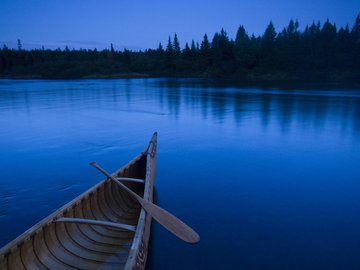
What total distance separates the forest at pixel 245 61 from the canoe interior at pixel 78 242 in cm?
6629

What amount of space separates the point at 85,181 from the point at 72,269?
4.69 meters

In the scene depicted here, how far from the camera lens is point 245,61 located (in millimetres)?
82375

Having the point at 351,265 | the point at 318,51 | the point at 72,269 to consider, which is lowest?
the point at 351,265

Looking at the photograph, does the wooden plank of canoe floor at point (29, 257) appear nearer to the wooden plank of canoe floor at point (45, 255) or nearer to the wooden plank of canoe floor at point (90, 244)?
the wooden plank of canoe floor at point (45, 255)

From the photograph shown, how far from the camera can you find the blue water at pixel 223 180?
5.31m

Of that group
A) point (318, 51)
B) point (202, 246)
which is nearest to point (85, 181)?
point (202, 246)

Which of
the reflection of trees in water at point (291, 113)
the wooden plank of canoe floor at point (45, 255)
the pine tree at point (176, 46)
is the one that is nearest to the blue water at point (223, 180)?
the reflection of trees in water at point (291, 113)

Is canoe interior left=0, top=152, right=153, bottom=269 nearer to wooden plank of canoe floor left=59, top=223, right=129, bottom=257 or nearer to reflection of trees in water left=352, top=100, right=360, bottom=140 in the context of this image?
wooden plank of canoe floor left=59, top=223, right=129, bottom=257

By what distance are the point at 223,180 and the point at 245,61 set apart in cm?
7934

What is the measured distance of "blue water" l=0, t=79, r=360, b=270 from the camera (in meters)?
5.31

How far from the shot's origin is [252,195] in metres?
7.52

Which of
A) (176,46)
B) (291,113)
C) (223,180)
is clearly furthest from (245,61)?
(223,180)

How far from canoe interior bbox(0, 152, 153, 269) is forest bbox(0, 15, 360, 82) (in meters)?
66.3

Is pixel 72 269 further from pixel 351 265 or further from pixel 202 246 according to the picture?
pixel 351 265
